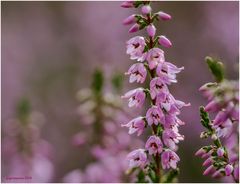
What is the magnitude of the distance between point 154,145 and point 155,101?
0.18m

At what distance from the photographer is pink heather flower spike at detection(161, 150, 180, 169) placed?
2680 mm

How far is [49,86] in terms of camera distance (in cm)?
977

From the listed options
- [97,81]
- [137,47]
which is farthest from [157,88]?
[97,81]

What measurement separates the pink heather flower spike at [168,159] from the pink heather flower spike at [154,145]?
0.03 metres

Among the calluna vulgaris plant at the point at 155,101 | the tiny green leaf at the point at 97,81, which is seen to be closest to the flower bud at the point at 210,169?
the calluna vulgaris plant at the point at 155,101

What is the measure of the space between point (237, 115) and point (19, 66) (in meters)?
8.66

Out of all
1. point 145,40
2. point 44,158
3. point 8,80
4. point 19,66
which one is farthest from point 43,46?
point 145,40

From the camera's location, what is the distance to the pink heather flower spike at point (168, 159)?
2.68 m

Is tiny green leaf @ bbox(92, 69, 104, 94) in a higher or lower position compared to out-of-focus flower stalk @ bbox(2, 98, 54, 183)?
higher

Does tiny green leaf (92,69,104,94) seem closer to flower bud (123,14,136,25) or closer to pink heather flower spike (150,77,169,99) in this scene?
flower bud (123,14,136,25)

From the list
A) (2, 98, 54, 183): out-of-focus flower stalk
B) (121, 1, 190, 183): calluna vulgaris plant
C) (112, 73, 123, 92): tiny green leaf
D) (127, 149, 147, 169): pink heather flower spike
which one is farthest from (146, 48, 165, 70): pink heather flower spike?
(2, 98, 54, 183): out-of-focus flower stalk

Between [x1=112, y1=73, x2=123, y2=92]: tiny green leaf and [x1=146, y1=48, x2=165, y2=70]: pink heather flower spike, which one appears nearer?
[x1=146, y1=48, x2=165, y2=70]: pink heather flower spike

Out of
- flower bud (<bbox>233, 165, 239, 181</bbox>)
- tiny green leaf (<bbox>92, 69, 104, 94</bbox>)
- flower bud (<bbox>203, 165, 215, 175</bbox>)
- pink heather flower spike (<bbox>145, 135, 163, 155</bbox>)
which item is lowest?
flower bud (<bbox>233, 165, 239, 181</bbox>)

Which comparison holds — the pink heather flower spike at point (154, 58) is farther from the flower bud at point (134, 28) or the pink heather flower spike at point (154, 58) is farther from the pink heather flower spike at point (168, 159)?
the pink heather flower spike at point (168, 159)
